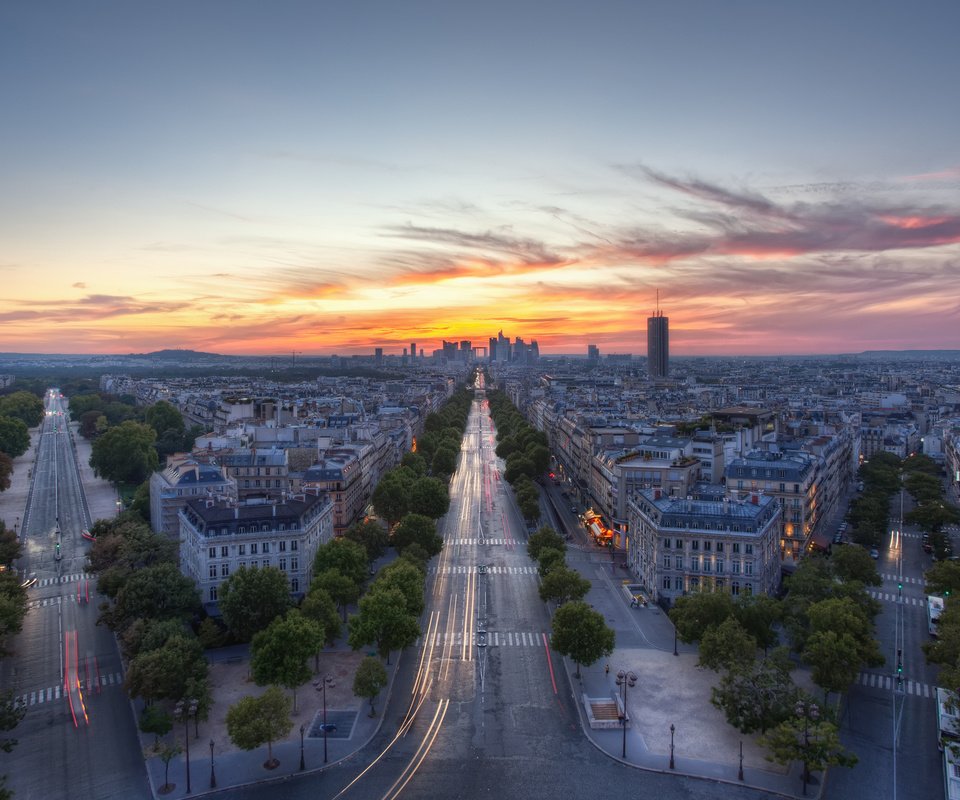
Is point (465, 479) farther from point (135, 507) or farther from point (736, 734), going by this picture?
point (736, 734)

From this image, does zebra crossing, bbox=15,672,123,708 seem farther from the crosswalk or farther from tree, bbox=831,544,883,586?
tree, bbox=831,544,883,586

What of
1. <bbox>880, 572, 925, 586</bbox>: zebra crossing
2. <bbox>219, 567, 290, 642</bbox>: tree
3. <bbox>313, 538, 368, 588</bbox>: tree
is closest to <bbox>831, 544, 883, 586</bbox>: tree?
<bbox>880, 572, 925, 586</bbox>: zebra crossing

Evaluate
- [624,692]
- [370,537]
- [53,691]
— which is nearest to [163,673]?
[53,691]

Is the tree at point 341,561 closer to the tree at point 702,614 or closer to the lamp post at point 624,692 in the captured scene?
the lamp post at point 624,692

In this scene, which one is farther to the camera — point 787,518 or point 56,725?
point 787,518

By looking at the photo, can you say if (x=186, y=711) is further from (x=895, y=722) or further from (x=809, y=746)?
(x=895, y=722)

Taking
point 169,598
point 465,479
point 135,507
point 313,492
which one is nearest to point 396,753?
point 169,598
